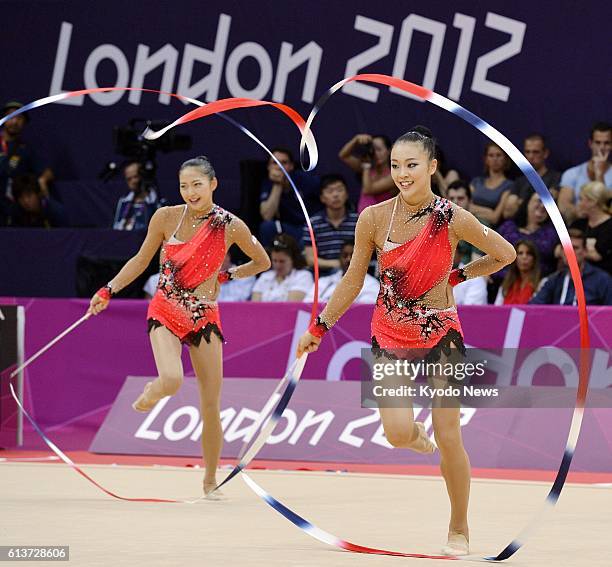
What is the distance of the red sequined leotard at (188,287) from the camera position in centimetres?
782

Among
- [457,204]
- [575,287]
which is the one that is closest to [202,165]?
[575,287]

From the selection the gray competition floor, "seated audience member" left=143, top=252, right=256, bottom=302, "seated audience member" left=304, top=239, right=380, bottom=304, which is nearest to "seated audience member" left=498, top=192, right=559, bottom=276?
"seated audience member" left=304, top=239, right=380, bottom=304

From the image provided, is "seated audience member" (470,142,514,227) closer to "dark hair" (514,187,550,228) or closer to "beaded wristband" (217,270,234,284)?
"dark hair" (514,187,550,228)

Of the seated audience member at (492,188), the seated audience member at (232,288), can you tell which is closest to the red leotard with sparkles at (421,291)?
the seated audience member at (492,188)

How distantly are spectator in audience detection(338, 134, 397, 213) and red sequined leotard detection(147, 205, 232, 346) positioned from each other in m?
4.06

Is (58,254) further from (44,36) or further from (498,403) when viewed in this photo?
(498,403)

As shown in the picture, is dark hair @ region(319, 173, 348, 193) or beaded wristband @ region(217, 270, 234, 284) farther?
dark hair @ region(319, 173, 348, 193)

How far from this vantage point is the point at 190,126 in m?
13.8

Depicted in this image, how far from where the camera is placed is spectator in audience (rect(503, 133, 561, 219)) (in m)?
11.2

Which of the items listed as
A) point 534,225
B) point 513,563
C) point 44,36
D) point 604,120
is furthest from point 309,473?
point 44,36

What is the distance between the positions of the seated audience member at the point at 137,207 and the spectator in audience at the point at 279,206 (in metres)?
1.01

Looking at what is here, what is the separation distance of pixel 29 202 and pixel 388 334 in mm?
7676

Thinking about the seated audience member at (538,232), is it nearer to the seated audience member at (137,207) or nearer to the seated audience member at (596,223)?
the seated audience member at (596,223)

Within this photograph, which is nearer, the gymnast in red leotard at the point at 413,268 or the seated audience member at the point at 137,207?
the gymnast in red leotard at the point at 413,268
